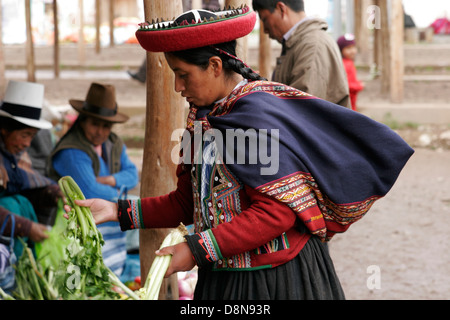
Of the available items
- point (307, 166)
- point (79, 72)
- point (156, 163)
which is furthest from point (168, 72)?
point (79, 72)

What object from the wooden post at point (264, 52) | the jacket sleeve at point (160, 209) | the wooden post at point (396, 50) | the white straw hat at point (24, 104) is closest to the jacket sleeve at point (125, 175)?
the white straw hat at point (24, 104)

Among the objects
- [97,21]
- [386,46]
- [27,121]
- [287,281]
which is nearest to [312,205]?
[287,281]

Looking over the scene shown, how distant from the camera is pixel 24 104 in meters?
4.64

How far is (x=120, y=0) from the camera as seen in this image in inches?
1134

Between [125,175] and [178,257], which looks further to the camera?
[125,175]

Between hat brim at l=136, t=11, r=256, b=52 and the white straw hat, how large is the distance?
248 cm

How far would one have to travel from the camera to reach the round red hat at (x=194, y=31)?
Answer: 85.7 inches

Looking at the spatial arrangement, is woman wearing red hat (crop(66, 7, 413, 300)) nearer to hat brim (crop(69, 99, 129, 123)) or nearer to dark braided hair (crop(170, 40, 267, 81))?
dark braided hair (crop(170, 40, 267, 81))

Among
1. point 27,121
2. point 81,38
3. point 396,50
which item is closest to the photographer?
point 27,121

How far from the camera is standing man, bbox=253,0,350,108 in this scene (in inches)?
166

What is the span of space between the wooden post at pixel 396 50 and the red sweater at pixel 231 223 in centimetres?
820

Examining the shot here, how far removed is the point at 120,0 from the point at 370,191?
2776cm

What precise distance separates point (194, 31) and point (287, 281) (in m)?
0.90

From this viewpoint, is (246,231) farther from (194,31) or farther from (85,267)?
(194,31)
